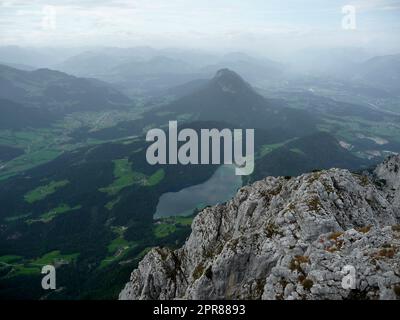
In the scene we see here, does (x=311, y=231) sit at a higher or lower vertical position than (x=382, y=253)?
lower

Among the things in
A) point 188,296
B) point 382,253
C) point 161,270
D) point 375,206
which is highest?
point 382,253
